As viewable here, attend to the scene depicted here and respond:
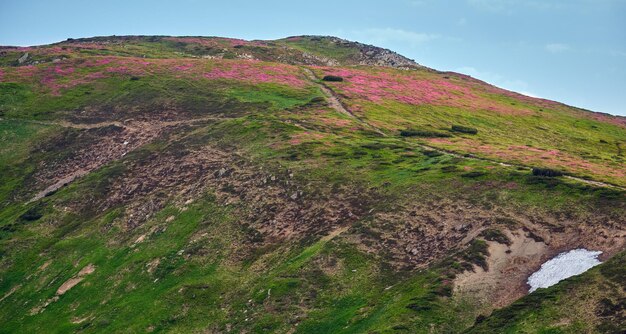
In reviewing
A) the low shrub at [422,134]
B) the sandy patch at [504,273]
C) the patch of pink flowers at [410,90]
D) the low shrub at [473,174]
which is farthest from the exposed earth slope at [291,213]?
the patch of pink flowers at [410,90]

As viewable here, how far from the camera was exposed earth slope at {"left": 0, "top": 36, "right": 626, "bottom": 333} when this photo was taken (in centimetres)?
4672

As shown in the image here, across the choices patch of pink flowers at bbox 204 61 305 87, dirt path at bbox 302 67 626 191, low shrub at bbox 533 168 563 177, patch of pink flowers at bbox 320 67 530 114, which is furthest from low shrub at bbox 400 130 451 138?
patch of pink flowers at bbox 204 61 305 87

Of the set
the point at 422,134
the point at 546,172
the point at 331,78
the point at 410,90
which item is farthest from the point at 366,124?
the point at 546,172

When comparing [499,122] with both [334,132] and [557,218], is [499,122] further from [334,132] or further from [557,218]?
[557,218]

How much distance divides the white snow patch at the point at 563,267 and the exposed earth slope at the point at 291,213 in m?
0.96

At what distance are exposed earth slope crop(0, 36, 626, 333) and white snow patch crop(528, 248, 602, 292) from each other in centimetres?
96

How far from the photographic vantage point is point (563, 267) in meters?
46.8

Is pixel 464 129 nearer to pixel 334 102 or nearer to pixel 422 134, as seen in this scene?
pixel 422 134

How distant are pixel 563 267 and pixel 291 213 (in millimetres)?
31021

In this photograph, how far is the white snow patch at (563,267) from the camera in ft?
148

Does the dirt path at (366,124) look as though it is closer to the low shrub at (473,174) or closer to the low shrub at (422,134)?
the low shrub at (422,134)

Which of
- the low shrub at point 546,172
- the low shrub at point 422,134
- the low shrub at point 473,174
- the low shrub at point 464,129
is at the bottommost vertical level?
the low shrub at point 473,174

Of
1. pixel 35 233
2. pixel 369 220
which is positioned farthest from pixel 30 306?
pixel 369 220

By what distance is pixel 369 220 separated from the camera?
198 ft
